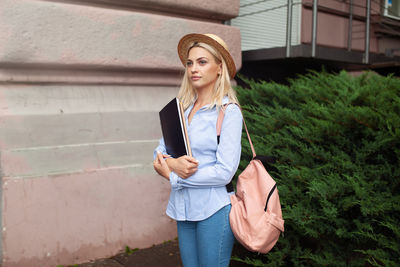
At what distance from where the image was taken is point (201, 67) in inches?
84.9

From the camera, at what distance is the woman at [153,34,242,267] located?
2023 mm

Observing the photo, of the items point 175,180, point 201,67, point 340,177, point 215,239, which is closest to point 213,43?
point 201,67

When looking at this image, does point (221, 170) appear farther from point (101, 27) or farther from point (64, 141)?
point (101, 27)

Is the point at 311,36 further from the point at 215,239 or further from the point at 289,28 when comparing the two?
the point at 215,239

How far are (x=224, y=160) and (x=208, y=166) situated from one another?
0.41 feet

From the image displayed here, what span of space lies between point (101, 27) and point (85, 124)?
3.12ft

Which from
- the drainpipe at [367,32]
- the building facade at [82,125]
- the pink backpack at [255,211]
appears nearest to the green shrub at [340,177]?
the pink backpack at [255,211]

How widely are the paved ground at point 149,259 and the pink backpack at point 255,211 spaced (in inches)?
58.7

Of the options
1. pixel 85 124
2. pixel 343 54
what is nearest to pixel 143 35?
pixel 85 124

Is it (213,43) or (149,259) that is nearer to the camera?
(213,43)

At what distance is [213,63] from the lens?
218 centimetres

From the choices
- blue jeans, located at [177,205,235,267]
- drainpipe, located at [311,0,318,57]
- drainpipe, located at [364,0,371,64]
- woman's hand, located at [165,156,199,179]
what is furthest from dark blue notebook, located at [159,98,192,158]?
drainpipe, located at [364,0,371,64]

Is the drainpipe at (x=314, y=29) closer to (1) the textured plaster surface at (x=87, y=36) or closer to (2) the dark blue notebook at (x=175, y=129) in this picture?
(1) the textured plaster surface at (x=87, y=36)

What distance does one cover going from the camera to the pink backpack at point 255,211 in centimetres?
199
